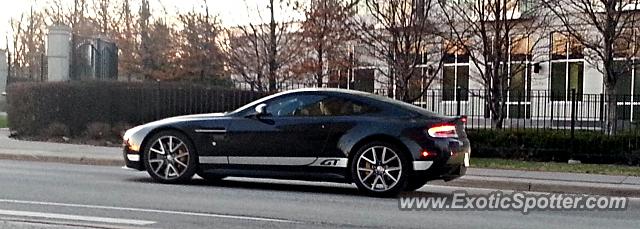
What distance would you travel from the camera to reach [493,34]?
2148 cm

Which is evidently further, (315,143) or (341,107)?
(341,107)

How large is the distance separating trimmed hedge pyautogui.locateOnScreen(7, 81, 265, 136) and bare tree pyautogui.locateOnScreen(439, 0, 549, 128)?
4.79 meters

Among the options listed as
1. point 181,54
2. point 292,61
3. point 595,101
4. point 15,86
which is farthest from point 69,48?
point 595,101

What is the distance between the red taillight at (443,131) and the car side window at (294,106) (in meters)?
1.52

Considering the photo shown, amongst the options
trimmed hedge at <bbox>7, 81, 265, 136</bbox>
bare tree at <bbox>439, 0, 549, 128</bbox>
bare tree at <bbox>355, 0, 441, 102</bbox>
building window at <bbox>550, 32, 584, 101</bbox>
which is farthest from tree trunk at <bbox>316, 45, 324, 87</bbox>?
building window at <bbox>550, 32, 584, 101</bbox>

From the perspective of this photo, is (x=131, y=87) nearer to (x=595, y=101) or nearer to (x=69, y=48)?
(x=69, y=48)

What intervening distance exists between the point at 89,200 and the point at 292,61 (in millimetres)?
15160

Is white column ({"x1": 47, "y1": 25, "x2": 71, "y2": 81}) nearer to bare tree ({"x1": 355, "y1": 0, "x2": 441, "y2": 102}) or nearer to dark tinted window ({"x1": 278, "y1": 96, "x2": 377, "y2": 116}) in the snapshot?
bare tree ({"x1": 355, "y1": 0, "x2": 441, "y2": 102})

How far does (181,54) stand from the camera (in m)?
34.2

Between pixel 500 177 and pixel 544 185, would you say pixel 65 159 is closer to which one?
pixel 500 177

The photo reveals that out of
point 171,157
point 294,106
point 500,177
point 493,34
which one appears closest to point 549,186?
point 500,177

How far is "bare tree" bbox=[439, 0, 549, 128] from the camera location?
2077 cm

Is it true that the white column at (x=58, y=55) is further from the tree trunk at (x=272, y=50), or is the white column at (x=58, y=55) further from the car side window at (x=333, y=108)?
the car side window at (x=333, y=108)

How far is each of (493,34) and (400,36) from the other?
87.2 inches
